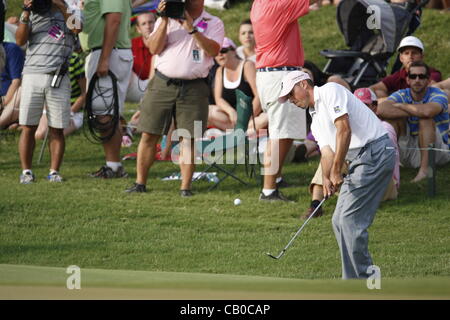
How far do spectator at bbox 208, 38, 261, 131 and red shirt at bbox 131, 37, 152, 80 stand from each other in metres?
2.31

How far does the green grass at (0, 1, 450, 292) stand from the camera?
28.5 ft

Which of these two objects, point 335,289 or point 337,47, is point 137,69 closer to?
point 337,47

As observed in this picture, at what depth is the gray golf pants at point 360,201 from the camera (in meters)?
7.61

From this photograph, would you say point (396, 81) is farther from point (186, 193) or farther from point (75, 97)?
point (75, 97)

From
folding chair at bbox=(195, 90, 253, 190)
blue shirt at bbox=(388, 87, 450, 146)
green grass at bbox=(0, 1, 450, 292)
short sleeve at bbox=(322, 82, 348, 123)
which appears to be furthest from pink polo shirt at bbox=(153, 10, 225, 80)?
short sleeve at bbox=(322, 82, 348, 123)

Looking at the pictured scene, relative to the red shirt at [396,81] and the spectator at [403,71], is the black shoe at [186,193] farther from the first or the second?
the red shirt at [396,81]

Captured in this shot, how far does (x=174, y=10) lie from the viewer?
438 inches

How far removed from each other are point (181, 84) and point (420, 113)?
2788mm

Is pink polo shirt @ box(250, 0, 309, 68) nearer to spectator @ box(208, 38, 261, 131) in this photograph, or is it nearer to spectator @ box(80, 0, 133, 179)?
spectator @ box(80, 0, 133, 179)

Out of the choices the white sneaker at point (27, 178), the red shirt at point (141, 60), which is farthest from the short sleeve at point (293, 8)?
the red shirt at point (141, 60)

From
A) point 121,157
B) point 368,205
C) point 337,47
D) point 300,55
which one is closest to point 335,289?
point 368,205

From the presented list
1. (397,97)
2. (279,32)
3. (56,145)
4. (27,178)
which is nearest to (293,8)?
(279,32)

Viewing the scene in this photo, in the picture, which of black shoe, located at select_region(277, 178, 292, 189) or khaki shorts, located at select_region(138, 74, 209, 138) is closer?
khaki shorts, located at select_region(138, 74, 209, 138)

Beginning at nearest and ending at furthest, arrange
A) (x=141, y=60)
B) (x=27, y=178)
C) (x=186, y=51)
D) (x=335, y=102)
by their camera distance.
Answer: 1. (x=335, y=102)
2. (x=186, y=51)
3. (x=27, y=178)
4. (x=141, y=60)
